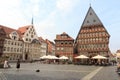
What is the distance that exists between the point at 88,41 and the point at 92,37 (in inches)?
78.4

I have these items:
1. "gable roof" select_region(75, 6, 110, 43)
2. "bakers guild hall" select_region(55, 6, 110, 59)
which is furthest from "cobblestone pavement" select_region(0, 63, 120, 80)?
"gable roof" select_region(75, 6, 110, 43)

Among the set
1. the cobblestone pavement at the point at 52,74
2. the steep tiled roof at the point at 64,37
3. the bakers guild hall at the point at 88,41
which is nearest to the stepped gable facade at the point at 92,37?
the bakers guild hall at the point at 88,41

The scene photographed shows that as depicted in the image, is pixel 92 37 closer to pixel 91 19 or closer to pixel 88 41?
pixel 88 41

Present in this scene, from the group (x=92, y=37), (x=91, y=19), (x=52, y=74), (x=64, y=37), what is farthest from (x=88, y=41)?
(x=52, y=74)

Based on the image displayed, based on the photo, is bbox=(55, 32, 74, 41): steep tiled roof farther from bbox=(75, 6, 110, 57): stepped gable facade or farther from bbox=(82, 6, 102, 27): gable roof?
bbox=(82, 6, 102, 27): gable roof

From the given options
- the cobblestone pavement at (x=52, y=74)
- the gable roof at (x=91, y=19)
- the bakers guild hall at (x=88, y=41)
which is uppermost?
the gable roof at (x=91, y=19)

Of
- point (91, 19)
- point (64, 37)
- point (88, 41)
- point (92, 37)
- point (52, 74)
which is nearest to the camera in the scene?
Result: point (52, 74)

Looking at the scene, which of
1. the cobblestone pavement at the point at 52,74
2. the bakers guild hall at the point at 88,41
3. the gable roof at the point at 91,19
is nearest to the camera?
the cobblestone pavement at the point at 52,74

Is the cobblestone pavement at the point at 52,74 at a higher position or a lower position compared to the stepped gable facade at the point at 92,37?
lower

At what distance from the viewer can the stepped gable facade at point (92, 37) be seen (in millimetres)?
54406

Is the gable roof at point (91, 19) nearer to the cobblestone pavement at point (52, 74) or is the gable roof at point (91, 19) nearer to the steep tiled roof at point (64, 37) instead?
the steep tiled roof at point (64, 37)

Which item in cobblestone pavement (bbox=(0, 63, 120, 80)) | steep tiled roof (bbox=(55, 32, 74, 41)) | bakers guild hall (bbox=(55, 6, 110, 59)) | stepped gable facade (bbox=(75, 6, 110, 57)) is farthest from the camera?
steep tiled roof (bbox=(55, 32, 74, 41))

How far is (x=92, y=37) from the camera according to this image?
56438 mm

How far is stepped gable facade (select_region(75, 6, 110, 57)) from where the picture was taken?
54406 mm
